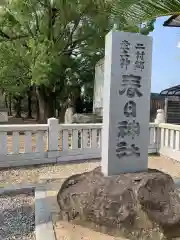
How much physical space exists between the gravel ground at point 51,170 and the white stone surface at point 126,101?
2.14m

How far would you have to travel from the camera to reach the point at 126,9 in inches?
144

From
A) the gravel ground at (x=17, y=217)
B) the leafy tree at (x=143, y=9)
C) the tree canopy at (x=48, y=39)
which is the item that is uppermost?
the tree canopy at (x=48, y=39)

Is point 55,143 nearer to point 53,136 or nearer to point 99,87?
point 53,136

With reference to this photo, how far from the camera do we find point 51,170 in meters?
6.14

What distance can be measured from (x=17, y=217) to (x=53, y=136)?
3011 mm

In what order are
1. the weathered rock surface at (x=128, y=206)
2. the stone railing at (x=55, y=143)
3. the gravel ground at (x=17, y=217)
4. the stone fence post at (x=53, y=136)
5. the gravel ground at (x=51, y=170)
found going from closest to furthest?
the weathered rock surface at (x=128, y=206), the gravel ground at (x=17, y=217), the gravel ground at (x=51, y=170), the stone railing at (x=55, y=143), the stone fence post at (x=53, y=136)

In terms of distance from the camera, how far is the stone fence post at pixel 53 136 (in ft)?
21.5

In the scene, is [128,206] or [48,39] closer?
[128,206]

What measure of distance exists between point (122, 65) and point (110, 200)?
179 centimetres

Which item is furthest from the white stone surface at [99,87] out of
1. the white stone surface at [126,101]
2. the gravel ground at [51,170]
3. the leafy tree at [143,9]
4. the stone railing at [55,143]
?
Answer: the leafy tree at [143,9]

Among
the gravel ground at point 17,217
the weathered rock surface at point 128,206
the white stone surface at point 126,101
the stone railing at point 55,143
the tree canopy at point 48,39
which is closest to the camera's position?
the weathered rock surface at point 128,206

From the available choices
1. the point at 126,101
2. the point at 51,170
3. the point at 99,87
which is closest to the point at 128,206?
the point at 126,101

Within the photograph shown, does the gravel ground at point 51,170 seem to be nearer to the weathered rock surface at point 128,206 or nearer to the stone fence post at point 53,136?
the stone fence post at point 53,136

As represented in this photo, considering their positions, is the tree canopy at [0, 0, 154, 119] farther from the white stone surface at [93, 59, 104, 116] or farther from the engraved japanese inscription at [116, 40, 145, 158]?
the engraved japanese inscription at [116, 40, 145, 158]
